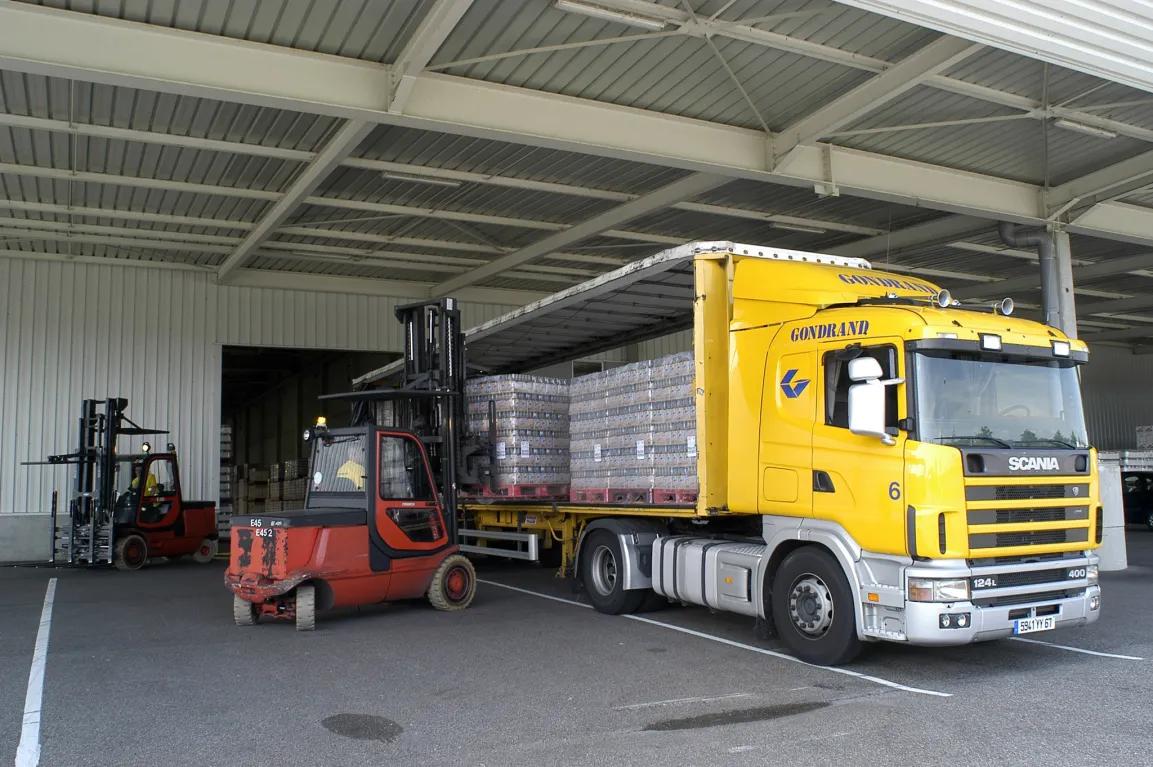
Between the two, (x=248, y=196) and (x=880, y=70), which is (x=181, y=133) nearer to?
(x=248, y=196)

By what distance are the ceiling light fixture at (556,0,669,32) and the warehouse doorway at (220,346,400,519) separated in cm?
1350

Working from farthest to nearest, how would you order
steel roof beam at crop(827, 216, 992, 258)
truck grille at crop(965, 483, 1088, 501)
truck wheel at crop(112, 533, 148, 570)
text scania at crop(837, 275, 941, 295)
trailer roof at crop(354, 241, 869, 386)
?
steel roof beam at crop(827, 216, 992, 258)
truck wheel at crop(112, 533, 148, 570)
trailer roof at crop(354, 241, 869, 386)
text scania at crop(837, 275, 941, 295)
truck grille at crop(965, 483, 1088, 501)

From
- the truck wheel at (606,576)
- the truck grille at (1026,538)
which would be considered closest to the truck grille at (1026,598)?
the truck grille at (1026,538)

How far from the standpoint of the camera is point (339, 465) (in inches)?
416

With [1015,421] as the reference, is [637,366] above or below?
above

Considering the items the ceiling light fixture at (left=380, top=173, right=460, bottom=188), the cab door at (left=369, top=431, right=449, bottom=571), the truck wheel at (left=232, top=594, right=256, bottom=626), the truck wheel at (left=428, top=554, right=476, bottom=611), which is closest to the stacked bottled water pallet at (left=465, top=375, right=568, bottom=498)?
the truck wheel at (left=428, top=554, right=476, bottom=611)

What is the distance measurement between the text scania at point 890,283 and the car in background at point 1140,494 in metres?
18.6

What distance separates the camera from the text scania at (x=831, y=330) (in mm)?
7601

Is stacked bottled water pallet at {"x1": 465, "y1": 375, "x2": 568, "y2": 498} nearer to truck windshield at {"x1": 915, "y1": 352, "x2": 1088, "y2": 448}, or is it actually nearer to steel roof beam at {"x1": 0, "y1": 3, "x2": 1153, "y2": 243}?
steel roof beam at {"x1": 0, "y1": 3, "x2": 1153, "y2": 243}

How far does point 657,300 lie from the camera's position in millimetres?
11250

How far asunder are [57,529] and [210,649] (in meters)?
10.4

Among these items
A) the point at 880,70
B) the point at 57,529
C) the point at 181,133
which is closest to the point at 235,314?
the point at 57,529

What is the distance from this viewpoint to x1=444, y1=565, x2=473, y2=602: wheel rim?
35.4 ft

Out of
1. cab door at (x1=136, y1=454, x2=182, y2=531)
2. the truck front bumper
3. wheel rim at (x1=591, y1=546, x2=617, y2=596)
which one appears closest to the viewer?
the truck front bumper
